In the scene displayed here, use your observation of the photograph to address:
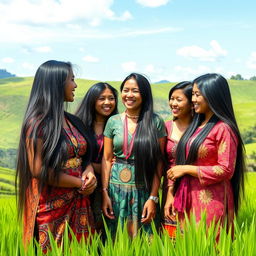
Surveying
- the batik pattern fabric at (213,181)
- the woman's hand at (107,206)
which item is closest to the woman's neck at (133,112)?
the batik pattern fabric at (213,181)

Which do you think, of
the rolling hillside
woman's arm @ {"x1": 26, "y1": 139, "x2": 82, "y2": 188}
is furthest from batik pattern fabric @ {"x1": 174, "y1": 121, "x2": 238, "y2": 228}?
the rolling hillside

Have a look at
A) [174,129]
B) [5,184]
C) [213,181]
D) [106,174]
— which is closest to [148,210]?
[106,174]

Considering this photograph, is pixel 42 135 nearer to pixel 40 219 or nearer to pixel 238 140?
pixel 40 219

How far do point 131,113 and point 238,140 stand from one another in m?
0.81

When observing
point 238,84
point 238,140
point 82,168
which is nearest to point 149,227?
point 82,168

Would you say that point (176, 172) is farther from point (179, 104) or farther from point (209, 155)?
point (179, 104)

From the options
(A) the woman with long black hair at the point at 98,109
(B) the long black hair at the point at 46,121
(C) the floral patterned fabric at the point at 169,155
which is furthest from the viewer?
(A) the woman with long black hair at the point at 98,109

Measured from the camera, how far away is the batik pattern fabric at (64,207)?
2779 millimetres

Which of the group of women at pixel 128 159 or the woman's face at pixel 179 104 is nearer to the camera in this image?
the group of women at pixel 128 159

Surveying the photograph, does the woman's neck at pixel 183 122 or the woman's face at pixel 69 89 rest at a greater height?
the woman's face at pixel 69 89

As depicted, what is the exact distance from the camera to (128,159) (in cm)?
317

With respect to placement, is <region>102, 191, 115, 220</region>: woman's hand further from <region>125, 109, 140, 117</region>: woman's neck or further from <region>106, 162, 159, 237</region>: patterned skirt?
<region>125, 109, 140, 117</region>: woman's neck

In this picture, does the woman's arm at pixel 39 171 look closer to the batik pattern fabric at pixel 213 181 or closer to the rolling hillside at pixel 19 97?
the batik pattern fabric at pixel 213 181

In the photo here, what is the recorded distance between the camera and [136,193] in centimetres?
319
